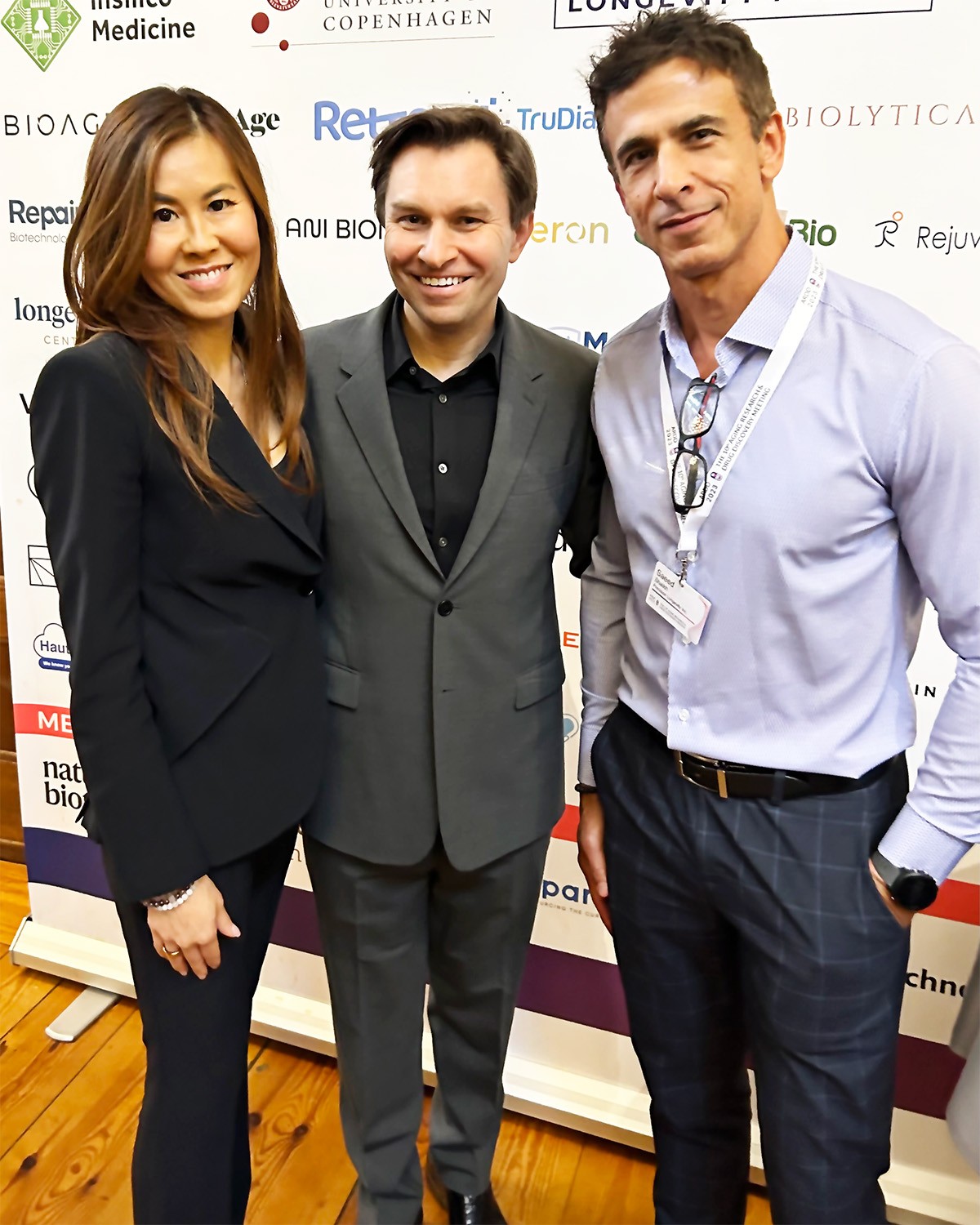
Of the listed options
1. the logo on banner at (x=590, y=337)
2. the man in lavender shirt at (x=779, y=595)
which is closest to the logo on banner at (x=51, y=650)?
the logo on banner at (x=590, y=337)

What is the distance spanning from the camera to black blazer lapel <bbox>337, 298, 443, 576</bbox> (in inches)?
53.6

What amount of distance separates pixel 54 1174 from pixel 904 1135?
1.70 metres

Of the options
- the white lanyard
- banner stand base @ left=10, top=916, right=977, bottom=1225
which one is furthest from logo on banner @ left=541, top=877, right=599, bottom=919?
the white lanyard

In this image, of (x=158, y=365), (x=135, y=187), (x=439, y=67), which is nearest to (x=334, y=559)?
(x=158, y=365)

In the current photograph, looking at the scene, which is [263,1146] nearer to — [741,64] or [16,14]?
[741,64]

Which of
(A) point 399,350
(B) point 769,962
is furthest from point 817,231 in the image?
(B) point 769,962

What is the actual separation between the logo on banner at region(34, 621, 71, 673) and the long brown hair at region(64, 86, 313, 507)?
1.34 meters

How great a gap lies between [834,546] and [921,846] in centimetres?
38

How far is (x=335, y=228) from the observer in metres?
1.94

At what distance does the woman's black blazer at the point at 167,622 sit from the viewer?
3.67 ft

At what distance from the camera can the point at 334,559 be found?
142 centimetres

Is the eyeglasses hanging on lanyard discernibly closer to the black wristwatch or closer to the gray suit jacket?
the gray suit jacket

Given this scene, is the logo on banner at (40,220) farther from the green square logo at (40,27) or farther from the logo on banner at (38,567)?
the logo on banner at (38,567)

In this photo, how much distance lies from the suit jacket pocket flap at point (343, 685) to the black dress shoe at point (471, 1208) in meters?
1.00
